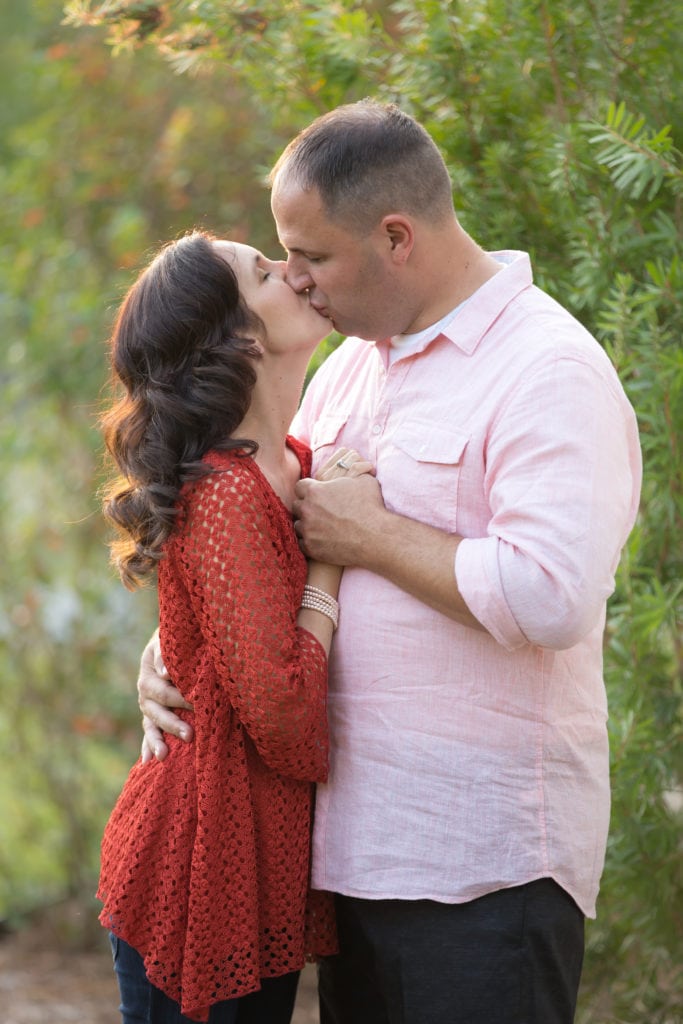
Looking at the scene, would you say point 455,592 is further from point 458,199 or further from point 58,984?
point 58,984

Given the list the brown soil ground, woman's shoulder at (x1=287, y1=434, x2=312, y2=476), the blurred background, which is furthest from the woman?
the brown soil ground

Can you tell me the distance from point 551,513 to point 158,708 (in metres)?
0.84

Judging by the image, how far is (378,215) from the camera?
77.9 inches

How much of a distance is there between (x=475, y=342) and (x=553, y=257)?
2.80ft

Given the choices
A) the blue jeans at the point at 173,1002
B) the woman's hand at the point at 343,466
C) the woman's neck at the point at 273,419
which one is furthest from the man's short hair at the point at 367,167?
the blue jeans at the point at 173,1002

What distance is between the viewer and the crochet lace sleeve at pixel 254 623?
185 cm

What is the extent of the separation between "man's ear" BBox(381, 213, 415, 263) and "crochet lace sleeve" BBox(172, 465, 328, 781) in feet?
1.51

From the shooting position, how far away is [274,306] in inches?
80.2

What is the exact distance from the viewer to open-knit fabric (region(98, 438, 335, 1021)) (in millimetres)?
1866

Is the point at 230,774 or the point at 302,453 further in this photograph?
the point at 302,453

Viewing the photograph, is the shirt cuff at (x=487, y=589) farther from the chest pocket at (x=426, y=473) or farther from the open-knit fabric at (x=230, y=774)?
the open-knit fabric at (x=230, y=774)

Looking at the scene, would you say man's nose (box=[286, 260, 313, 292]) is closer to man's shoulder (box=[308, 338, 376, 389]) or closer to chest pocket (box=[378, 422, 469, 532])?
man's shoulder (box=[308, 338, 376, 389])

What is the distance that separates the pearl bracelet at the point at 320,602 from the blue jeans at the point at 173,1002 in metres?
0.67

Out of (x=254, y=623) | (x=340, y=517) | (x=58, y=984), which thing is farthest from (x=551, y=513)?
(x=58, y=984)
